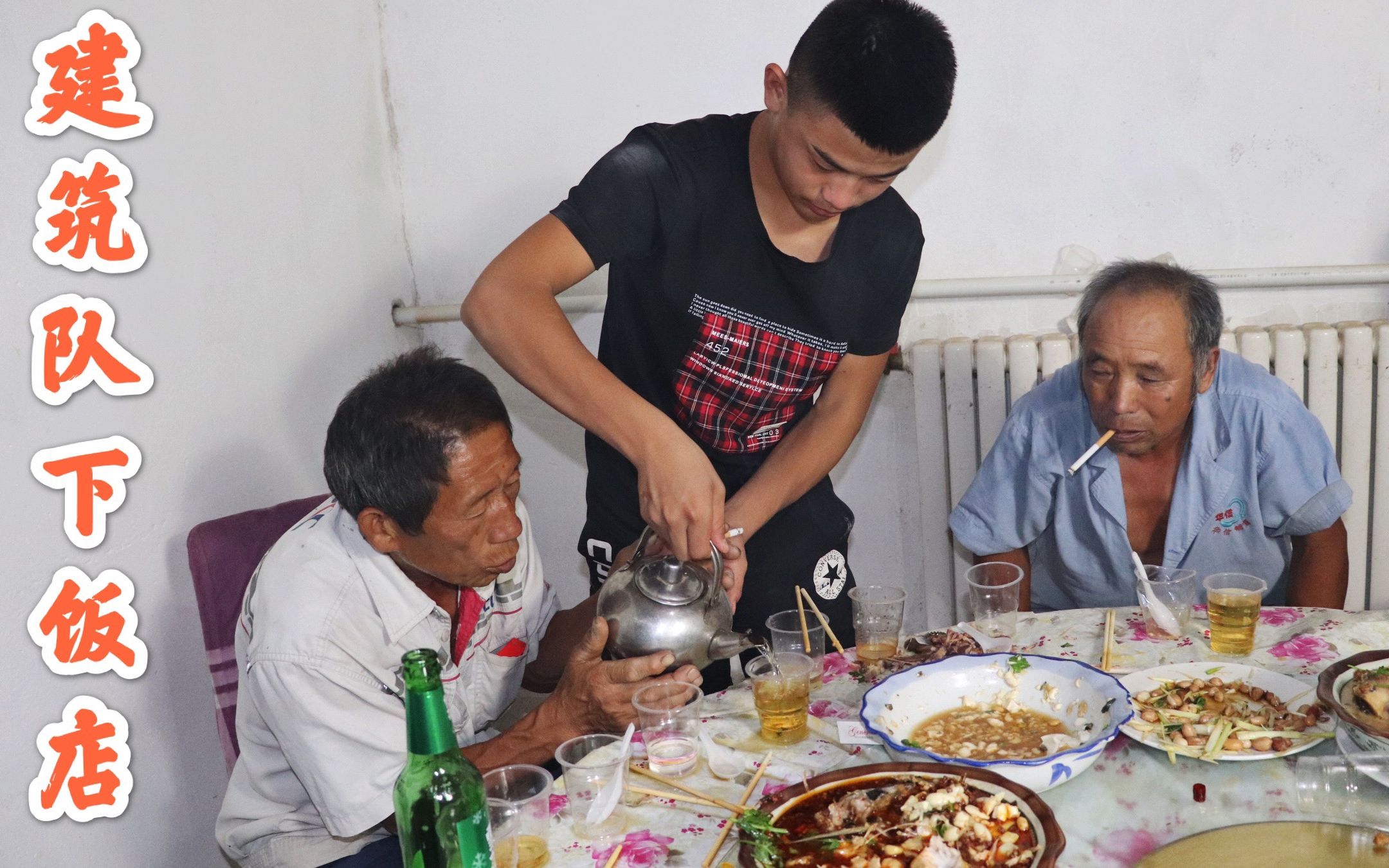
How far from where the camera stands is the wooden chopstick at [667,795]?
131 centimetres

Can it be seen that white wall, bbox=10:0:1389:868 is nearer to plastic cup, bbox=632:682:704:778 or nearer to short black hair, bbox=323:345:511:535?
short black hair, bbox=323:345:511:535

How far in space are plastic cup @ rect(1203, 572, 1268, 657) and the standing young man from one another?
28.0 inches

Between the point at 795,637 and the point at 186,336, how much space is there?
59.1 inches

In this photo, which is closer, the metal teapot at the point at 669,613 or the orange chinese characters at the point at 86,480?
the metal teapot at the point at 669,613

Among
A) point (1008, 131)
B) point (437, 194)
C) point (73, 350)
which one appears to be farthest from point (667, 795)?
point (437, 194)

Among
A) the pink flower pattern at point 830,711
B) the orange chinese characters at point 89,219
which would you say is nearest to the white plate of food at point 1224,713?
the pink flower pattern at point 830,711

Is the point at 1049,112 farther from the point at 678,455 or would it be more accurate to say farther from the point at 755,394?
the point at 678,455

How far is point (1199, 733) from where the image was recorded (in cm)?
137

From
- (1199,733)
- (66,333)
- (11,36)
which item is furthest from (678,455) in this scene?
(11,36)

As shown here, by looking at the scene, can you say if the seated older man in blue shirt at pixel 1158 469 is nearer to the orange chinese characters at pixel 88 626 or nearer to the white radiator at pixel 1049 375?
the white radiator at pixel 1049 375

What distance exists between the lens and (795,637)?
1674 mm

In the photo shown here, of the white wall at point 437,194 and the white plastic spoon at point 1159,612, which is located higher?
the white wall at point 437,194

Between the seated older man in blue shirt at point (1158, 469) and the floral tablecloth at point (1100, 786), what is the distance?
1.68 feet

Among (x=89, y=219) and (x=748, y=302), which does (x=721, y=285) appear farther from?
(x=89, y=219)
